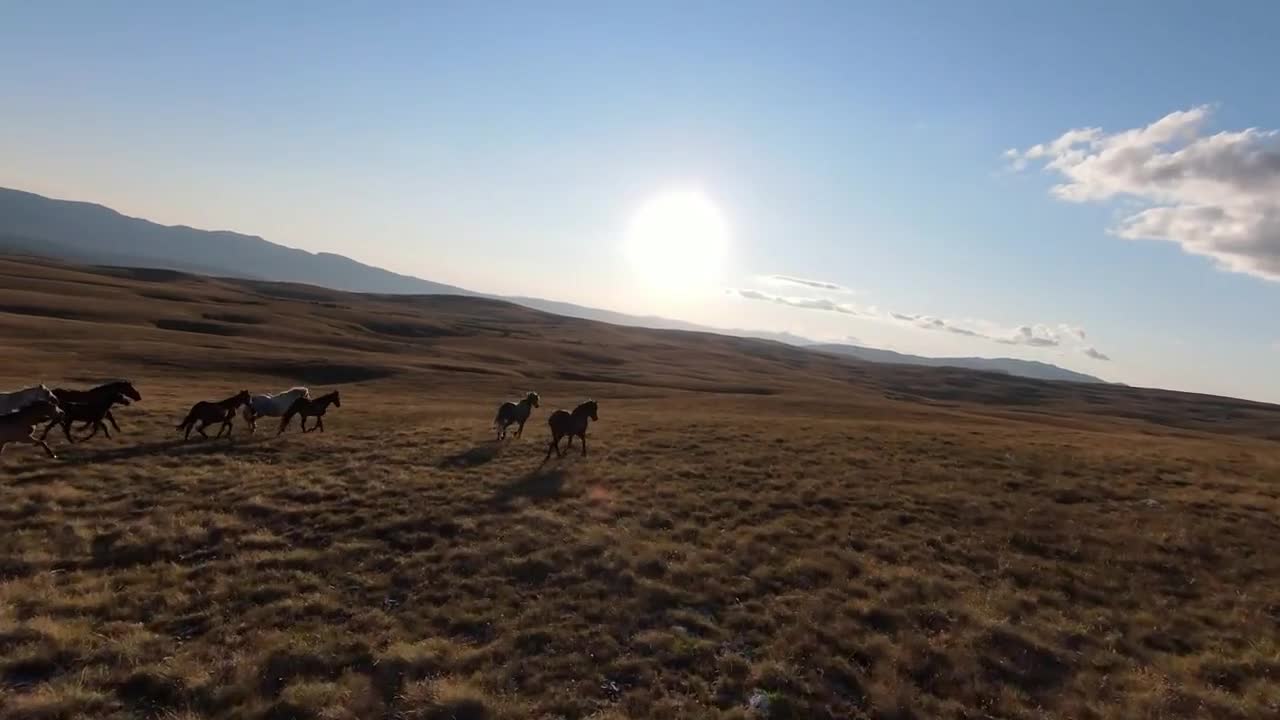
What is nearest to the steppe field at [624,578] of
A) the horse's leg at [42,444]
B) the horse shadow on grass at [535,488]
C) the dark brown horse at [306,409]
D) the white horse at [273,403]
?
the horse shadow on grass at [535,488]

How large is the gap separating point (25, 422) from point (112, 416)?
582 centimetres

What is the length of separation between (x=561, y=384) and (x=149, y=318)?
57.7 meters

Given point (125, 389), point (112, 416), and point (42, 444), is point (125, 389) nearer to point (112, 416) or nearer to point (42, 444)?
point (112, 416)

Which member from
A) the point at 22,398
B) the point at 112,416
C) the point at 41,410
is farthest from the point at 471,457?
the point at 22,398

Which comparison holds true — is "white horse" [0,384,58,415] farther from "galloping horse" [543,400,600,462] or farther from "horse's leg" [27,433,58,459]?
"galloping horse" [543,400,600,462]

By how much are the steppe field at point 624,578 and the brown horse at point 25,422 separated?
2.05 feet

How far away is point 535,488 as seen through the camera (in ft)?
70.6

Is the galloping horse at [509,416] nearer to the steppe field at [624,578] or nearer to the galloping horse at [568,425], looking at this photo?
the steppe field at [624,578]

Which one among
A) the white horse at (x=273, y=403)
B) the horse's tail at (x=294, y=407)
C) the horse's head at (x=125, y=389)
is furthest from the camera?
the white horse at (x=273, y=403)

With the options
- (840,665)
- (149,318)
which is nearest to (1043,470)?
(840,665)

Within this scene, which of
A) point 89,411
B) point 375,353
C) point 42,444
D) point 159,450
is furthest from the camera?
point 375,353

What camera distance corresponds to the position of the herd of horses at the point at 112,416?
2119 cm

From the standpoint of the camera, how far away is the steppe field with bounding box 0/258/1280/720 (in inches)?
423

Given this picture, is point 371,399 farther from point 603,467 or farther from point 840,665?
point 840,665
